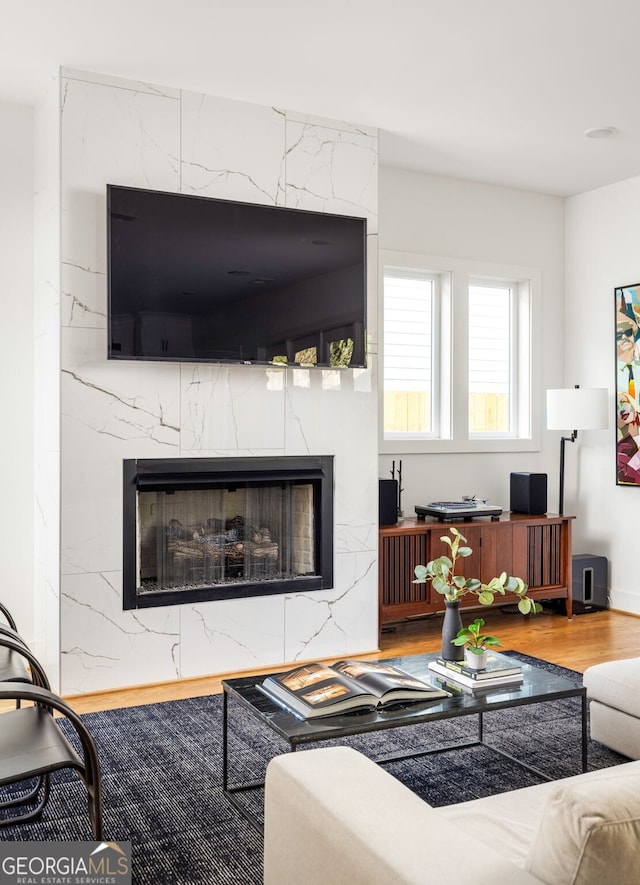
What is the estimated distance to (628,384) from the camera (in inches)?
215

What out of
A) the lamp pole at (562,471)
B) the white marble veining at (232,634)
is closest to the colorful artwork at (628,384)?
the lamp pole at (562,471)

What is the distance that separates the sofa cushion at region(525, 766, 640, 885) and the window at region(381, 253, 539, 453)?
4.00 m

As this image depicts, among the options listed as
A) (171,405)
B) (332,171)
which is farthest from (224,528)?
(332,171)

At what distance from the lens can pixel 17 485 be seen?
13.8 ft

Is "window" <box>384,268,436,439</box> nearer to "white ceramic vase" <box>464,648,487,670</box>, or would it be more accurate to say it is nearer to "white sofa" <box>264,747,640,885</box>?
"white ceramic vase" <box>464,648,487,670</box>

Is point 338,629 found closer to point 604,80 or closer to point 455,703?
point 455,703

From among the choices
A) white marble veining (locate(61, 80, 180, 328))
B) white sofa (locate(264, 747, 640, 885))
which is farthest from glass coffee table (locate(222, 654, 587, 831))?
white marble veining (locate(61, 80, 180, 328))

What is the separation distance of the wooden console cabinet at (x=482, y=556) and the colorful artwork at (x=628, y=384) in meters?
0.58

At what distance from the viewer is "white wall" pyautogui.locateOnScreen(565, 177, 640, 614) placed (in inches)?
216

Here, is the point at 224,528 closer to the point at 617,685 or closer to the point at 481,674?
the point at 481,674

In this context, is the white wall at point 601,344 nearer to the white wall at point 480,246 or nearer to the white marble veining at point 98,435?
the white wall at point 480,246

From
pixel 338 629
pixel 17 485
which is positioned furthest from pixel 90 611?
pixel 338 629

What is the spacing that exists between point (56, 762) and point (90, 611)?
1942 mm

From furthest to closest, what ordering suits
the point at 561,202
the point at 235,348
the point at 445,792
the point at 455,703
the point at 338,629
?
the point at 561,202
the point at 338,629
the point at 235,348
the point at 445,792
the point at 455,703
